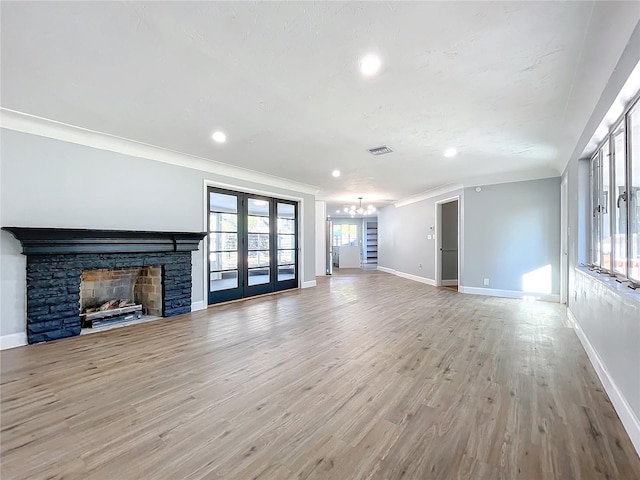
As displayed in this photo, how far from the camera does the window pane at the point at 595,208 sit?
3.38 m

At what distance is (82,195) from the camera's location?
388cm

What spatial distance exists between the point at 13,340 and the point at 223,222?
320 cm

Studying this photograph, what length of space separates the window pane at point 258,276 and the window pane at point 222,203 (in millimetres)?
1337

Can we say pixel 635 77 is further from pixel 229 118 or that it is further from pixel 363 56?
pixel 229 118

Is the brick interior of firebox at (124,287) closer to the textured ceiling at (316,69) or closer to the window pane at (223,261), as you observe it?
the window pane at (223,261)

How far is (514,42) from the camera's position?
2010 mm

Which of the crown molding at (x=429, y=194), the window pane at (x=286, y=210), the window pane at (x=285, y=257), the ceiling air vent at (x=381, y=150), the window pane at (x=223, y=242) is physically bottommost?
the window pane at (x=285, y=257)

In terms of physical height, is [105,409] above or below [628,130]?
below

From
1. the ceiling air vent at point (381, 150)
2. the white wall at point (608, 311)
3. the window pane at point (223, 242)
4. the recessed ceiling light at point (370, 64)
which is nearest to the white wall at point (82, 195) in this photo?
the window pane at point (223, 242)

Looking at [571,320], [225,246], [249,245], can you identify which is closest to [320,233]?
[249,245]

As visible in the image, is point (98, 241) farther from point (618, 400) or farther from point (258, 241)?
point (618, 400)

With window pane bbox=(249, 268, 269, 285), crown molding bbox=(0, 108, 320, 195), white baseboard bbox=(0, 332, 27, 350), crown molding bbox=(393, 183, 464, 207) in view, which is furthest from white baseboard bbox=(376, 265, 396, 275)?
white baseboard bbox=(0, 332, 27, 350)

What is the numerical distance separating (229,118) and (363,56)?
5.64 ft

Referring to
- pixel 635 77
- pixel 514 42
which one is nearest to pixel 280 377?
pixel 514 42
